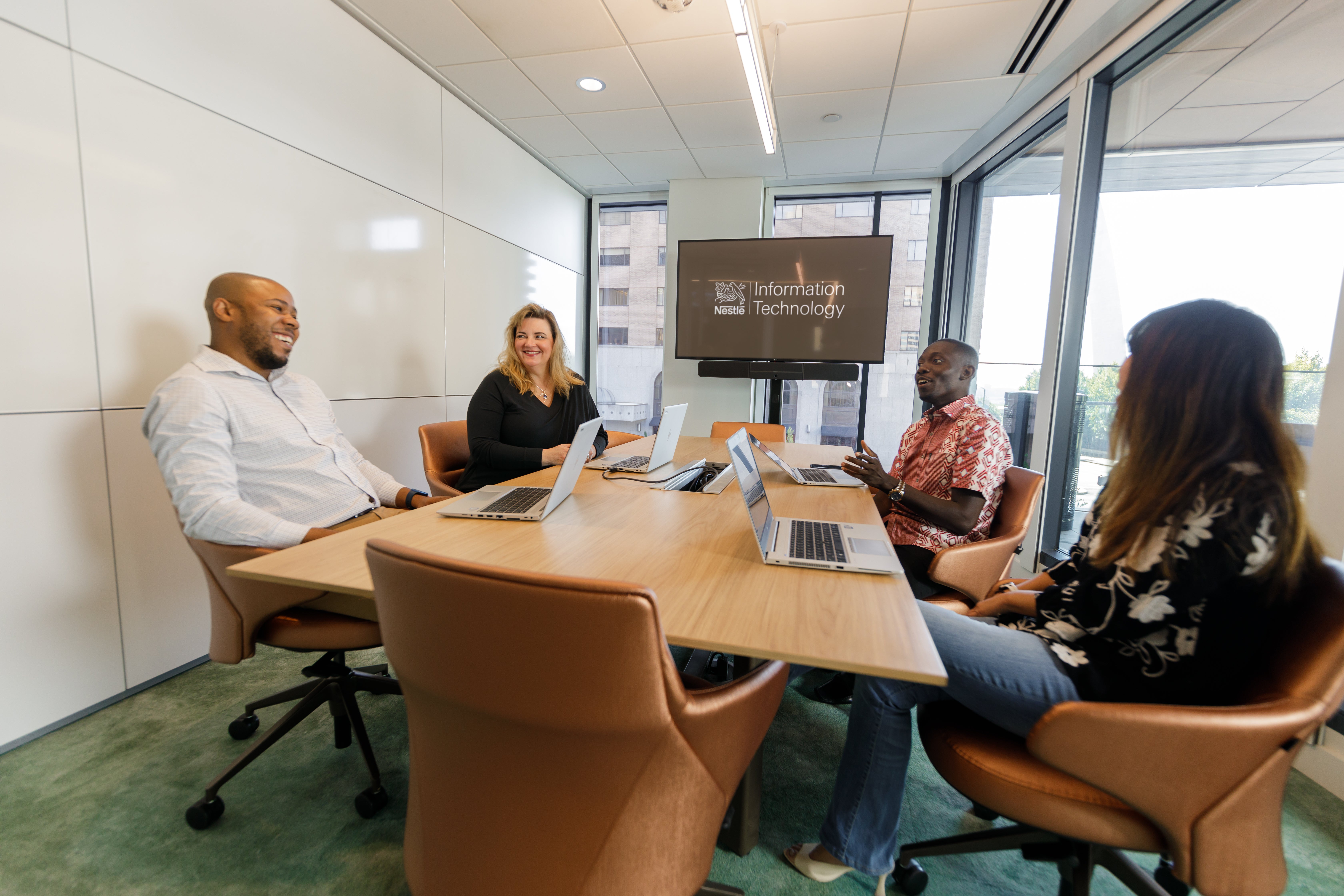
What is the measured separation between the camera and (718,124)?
4062 millimetres

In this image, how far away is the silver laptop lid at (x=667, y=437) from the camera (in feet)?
7.83

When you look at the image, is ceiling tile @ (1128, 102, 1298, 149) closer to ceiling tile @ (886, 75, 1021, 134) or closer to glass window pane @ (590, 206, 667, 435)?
ceiling tile @ (886, 75, 1021, 134)

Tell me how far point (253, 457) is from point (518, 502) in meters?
0.88

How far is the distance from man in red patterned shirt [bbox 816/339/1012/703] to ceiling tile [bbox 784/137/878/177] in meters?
2.66

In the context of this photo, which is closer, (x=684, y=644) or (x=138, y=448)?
(x=684, y=644)

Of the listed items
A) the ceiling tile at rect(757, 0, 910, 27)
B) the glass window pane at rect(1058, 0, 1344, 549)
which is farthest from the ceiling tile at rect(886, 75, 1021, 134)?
the ceiling tile at rect(757, 0, 910, 27)

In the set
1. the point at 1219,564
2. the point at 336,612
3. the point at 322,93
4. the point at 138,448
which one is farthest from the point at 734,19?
the point at 138,448

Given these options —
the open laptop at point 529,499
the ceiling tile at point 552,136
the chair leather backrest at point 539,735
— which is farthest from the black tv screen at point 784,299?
the chair leather backrest at point 539,735

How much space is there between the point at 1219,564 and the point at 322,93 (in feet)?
12.1

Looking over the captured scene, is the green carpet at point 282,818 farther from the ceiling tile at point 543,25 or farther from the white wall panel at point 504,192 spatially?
the ceiling tile at point 543,25

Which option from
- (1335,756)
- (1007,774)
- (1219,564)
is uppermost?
(1219,564)

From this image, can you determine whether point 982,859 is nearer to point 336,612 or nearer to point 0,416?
point 336,612

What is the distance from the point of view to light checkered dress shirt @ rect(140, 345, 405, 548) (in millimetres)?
1574

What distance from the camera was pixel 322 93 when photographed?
2742mm
